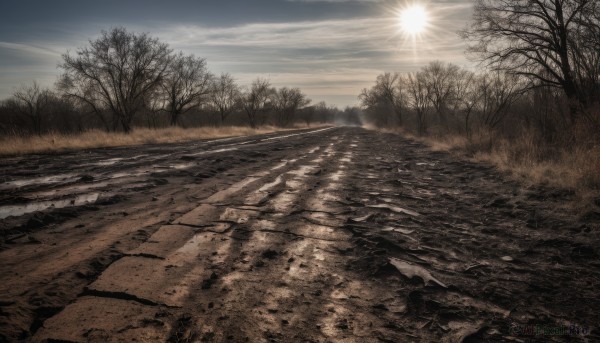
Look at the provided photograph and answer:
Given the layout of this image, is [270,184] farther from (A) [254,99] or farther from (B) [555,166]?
(A) [254,99]

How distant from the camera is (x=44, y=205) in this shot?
14.3 ft

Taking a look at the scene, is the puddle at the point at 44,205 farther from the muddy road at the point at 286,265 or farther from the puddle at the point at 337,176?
the puddle at the point at 337,176

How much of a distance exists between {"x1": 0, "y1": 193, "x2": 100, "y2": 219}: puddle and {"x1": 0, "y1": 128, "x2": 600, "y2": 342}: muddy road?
28mm

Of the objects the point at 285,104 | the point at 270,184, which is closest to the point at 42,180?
the point at 270,184

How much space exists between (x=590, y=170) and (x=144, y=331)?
7.01m

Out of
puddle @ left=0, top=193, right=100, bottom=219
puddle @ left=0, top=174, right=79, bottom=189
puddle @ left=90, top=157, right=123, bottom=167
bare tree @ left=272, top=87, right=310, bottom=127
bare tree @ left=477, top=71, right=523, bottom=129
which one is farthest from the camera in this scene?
bare tree @ left=272, top=87, right=310, bottom=127

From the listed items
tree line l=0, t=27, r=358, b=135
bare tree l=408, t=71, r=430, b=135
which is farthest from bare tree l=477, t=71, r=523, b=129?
tree line l=0, t=27, r=358, b=135

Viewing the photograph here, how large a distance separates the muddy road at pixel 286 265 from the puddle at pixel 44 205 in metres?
0.03

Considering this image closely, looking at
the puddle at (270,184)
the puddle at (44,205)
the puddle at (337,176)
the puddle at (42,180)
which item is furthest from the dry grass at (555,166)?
the puddle at (42,180)

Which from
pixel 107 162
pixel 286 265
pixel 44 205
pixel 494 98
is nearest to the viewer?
pixel 286 265

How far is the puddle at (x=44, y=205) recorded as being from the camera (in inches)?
158

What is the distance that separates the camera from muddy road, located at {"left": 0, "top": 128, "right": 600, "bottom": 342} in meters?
2.11

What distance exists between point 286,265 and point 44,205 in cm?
357

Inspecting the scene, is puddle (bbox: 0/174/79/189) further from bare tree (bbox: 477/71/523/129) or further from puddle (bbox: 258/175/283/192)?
bare tree (bbox: 477/71/523/129)
